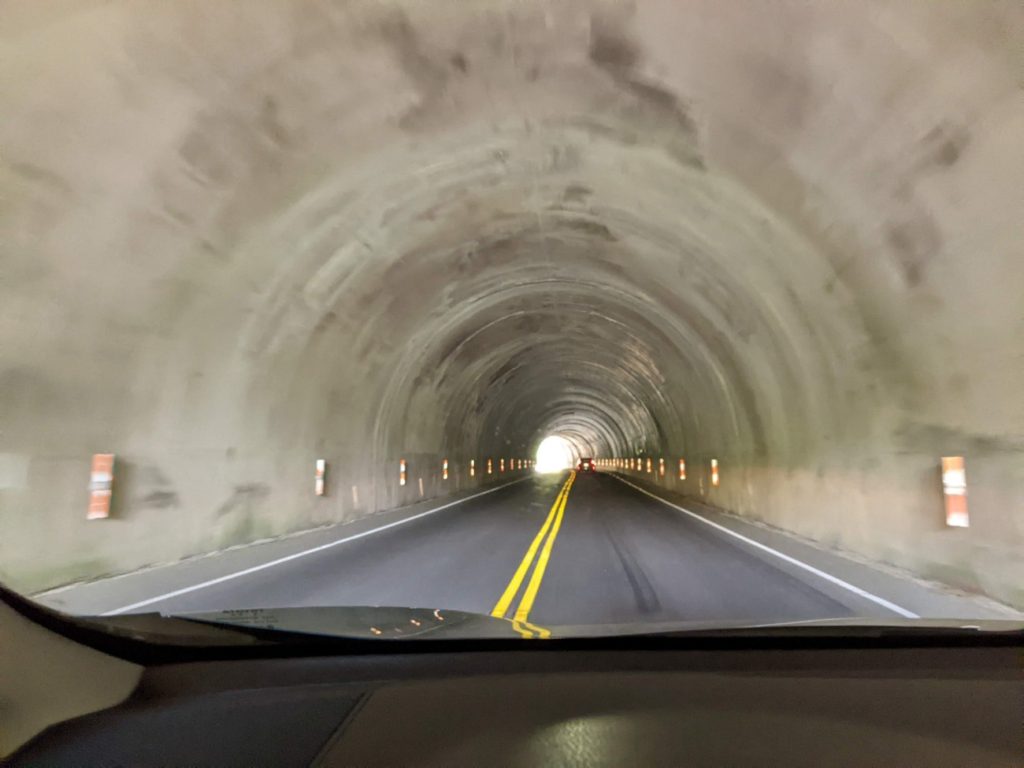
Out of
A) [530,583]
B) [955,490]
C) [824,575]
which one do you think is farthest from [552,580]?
[955,490]

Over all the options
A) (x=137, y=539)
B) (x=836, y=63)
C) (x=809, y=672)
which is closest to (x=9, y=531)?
(x=137, y=539)

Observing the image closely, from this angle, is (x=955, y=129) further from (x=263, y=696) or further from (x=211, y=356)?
(x=211, y=356)

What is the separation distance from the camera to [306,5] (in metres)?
6.75

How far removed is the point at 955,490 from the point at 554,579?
4.95 metres

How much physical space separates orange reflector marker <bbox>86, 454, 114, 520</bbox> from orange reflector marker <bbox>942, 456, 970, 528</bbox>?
1059 cm

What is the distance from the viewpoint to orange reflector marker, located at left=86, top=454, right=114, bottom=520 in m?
9.23

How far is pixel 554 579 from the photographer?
9.37m

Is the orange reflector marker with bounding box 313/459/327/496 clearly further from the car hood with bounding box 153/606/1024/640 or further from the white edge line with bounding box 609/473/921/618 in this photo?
the car hood with bounding box 153/606/1024/640

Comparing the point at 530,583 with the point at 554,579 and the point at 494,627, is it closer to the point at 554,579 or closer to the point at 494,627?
the point at 554,579

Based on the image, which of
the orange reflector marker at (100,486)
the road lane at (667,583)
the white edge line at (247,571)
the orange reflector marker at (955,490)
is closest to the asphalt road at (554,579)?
the road lane at (667,583)

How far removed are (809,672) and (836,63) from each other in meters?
5.64

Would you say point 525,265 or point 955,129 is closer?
point 955,129

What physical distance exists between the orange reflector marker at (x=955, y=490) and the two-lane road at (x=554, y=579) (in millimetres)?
1611

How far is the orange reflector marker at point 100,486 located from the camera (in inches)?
363
